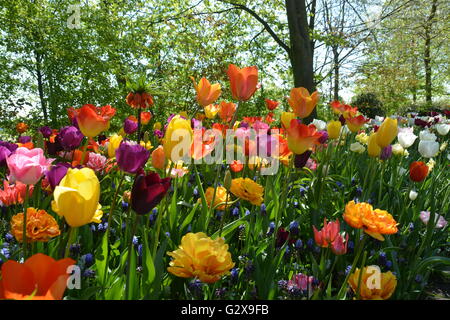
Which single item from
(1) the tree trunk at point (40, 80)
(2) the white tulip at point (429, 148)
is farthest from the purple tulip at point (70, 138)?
(1) the tree trunk at point (40, 80)

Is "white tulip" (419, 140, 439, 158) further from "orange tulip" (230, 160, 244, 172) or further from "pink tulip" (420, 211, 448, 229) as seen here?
"orange tulip" (230, 160, 244, 172)

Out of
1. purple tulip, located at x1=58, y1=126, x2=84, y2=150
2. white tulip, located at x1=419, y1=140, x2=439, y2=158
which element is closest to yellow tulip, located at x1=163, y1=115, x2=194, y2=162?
purple tulip, located at x1=58, y1=126, x2=84, y2=150

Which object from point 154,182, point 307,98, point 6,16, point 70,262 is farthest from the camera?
point 6,16

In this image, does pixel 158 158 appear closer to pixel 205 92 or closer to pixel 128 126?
pixel 205 92

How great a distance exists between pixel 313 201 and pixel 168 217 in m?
0.76

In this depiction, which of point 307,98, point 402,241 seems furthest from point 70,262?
point 402,241

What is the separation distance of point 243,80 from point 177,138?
1.63 feet

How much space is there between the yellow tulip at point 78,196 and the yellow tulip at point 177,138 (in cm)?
46

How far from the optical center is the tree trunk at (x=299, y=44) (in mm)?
7988

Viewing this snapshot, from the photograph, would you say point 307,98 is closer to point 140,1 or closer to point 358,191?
point 358,191

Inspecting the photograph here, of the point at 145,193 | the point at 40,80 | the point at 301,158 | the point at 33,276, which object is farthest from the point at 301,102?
the point at 40,80

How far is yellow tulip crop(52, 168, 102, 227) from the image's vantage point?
0.81m

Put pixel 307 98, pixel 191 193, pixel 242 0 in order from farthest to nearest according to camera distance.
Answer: pixel 242 0 → pixel 191 193 → pixel 307 98
